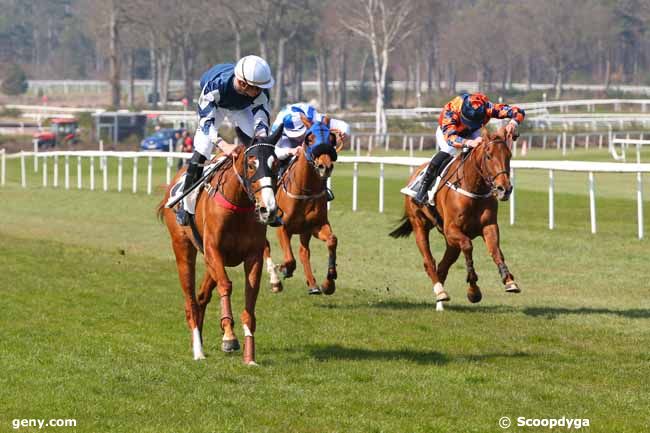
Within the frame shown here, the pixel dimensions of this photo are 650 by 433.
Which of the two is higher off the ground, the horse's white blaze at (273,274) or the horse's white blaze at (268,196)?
the horse's white blaze at (268,196)

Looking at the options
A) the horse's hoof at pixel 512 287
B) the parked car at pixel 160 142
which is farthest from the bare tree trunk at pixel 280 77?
the horse's hoof at pixel 512 287

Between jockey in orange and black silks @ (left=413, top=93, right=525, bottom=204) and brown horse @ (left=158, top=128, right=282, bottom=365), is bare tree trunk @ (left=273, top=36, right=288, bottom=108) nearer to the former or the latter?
jockey in orange and black silks @ (left=413, top=93, right=525, bottom=204)

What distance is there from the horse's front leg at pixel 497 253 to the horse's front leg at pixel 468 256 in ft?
0.60

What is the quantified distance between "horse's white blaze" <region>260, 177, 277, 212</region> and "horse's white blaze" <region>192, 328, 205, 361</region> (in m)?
1.44

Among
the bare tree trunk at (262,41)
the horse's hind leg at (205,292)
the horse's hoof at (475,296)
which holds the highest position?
the bare tree trunk at (262,41)

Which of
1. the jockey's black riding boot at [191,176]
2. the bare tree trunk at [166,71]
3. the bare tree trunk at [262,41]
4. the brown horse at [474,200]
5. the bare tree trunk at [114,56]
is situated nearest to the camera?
the jockey's black riding boot at [191,176]

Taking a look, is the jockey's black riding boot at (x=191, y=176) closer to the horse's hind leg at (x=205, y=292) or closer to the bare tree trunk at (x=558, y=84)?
the horse's hind leg at (x=205, y=292)

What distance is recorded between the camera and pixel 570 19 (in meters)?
90.5

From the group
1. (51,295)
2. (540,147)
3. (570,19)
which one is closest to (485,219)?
(51,295)

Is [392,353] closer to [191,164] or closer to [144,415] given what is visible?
[191,164]

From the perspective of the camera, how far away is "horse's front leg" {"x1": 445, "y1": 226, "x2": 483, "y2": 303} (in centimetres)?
1158

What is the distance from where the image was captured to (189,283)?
31.3 ft

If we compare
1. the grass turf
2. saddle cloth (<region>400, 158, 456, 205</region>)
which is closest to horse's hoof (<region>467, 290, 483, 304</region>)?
the grass turf

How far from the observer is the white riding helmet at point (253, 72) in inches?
350
